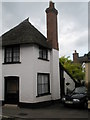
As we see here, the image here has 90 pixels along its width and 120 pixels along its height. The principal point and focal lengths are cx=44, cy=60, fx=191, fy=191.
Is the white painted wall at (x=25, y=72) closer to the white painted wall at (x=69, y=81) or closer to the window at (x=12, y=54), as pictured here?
the window at (x=12, y=54)

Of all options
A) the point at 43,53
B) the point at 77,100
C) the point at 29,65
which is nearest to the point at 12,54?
the point at 29,65

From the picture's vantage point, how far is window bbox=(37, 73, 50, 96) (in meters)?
16.9

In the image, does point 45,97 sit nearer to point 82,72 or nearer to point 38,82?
point 38,82

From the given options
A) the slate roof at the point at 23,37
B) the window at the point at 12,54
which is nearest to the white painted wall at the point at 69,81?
the slate roof at the point at 23,37

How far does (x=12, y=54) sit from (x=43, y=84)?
394 cm

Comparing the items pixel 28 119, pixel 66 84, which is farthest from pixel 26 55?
pixel 66 84

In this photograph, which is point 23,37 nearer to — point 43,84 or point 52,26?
point 52,26

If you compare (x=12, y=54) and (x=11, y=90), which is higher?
(x=12, y=54)

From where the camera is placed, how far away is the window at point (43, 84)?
16.9 m

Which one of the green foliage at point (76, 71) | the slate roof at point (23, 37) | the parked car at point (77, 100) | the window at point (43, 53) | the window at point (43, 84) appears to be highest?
the slate roof at point (23, 37)

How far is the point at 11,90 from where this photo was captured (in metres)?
17.8

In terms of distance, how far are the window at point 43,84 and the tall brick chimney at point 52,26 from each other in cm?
336

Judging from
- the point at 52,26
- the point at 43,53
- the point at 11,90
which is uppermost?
the point at 52,26

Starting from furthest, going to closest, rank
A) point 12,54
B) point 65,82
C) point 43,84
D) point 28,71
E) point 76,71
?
point 76,71, point 65,82, point 43,84, point 12,54, point 28,71
